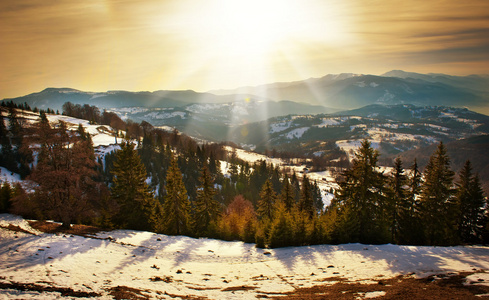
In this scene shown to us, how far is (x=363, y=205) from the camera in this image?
29.9m

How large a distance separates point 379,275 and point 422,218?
66.6ft

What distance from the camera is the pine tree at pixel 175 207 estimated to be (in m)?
36.8

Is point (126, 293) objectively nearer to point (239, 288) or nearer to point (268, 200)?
point (239, 288)

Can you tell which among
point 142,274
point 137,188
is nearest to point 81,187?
point 137,188

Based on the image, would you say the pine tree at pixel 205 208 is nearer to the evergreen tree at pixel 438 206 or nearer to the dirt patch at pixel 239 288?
the dirt patch at pixel 239 288

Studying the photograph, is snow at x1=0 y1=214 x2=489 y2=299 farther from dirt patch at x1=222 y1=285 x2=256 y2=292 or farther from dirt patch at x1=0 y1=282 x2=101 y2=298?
dirt patch at x1=0 y1=282 x2=101 y2=298

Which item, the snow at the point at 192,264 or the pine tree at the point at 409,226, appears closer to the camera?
the snow at the point at 192,264

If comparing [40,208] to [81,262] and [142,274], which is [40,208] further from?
[142,274]

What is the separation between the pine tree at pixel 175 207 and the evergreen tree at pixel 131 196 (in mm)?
2025

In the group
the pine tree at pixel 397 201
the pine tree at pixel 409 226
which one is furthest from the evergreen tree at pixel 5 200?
the pine tree at pixel 409 226

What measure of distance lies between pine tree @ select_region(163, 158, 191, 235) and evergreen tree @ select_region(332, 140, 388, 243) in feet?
71.5

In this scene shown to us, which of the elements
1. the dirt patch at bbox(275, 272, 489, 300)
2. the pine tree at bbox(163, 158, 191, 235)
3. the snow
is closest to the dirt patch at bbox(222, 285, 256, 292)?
the snow

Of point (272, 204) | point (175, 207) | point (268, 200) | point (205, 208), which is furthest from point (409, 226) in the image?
point (175, 207)

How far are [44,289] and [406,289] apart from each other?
66.9 feet
